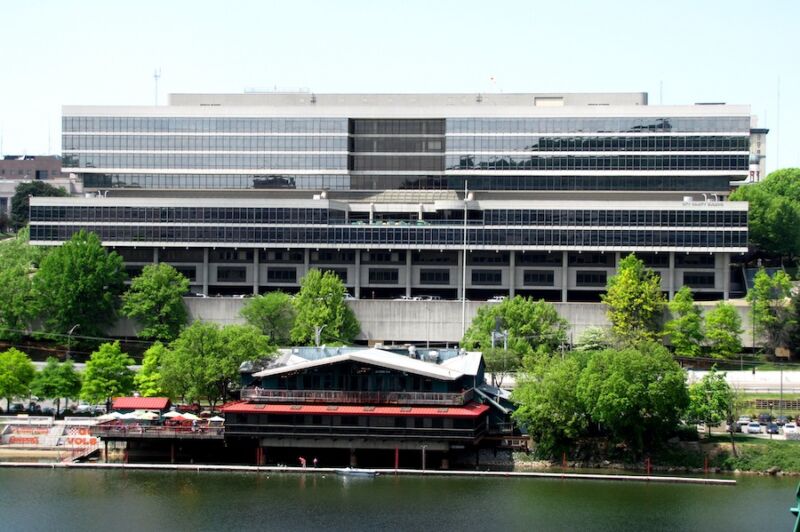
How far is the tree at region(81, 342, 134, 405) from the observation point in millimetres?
121250

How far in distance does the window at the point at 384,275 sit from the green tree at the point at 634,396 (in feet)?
191

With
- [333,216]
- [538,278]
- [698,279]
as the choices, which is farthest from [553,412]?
[333,216]

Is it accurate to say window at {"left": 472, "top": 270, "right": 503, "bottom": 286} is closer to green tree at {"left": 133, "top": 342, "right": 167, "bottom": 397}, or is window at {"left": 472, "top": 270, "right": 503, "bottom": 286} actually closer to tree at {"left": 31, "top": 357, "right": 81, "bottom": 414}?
green tree at {"left": 133, "top": 342, "right": 167, "bottom": 397}

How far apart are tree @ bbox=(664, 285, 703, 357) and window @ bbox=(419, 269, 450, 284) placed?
91.7 ft

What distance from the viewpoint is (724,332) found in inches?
5586

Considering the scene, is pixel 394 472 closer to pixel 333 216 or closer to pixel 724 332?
pixel 724 332

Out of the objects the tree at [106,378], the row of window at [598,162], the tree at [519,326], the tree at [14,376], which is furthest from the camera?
the row of window at [598,162]

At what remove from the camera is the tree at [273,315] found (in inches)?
5773

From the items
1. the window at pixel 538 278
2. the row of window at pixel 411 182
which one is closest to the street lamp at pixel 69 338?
the row of window at pixel 411 182

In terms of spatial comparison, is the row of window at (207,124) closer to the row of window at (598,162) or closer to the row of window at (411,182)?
the row of window at (411,182)

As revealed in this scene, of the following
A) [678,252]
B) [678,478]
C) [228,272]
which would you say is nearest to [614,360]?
[678,478]

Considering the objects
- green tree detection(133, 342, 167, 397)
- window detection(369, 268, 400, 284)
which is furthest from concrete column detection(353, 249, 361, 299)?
green tree detection(133, 342, 167, 397)

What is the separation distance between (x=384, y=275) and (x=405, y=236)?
244 inches

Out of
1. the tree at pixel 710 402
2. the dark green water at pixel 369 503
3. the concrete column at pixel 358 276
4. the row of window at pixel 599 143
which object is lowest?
the dark green water at pixel 369 503
